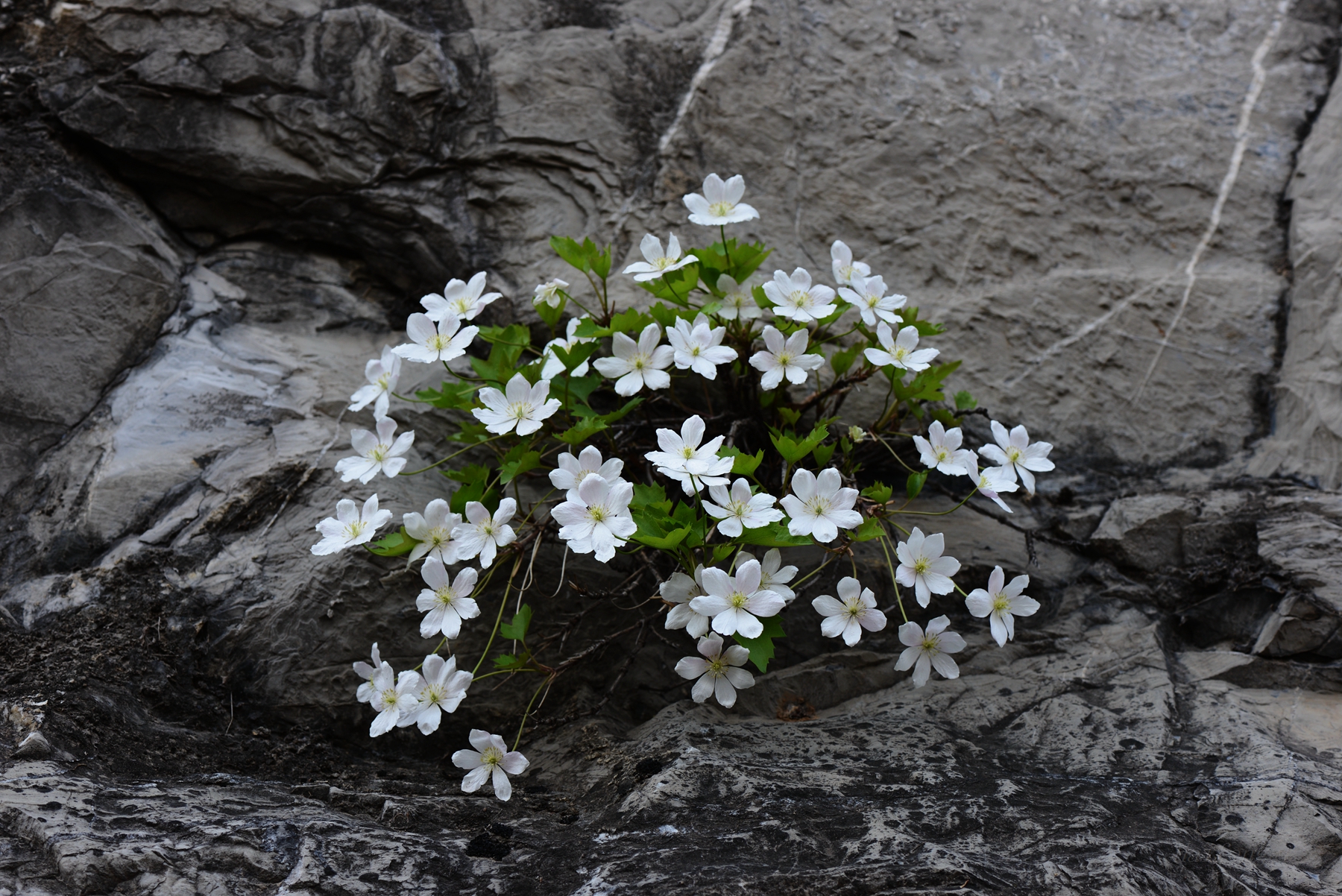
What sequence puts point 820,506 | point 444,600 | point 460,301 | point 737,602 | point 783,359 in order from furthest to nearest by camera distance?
point 460,301
point 783,359
point 444,600
point 820,506
point 737,602

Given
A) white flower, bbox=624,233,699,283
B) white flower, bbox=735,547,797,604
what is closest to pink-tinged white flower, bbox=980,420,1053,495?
white flower, bbox=735,547,797,604

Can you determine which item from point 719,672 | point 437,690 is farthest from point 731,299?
point 437,690

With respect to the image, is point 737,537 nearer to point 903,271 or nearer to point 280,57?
point 903,271

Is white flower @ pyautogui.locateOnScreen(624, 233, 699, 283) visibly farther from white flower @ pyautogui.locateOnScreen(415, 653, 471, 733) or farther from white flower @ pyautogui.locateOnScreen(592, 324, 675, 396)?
white flower @ pyautogui.locateOnScreen(415, 653, 471, 733)

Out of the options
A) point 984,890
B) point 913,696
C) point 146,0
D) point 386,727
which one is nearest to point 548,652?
point 386,727

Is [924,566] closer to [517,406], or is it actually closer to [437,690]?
[517,406]
